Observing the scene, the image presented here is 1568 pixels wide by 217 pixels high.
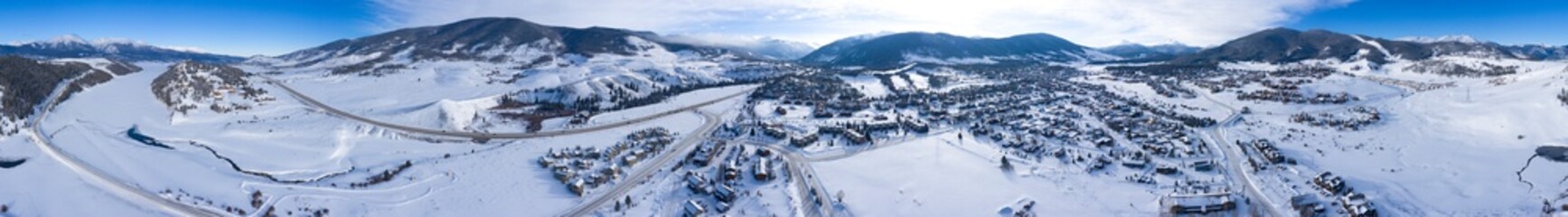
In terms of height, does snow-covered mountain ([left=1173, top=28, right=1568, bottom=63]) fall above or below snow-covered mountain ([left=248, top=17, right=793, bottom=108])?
above

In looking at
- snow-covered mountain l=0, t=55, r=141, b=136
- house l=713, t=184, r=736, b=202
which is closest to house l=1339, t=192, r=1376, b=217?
house l=713, t=184, r=736, b=202

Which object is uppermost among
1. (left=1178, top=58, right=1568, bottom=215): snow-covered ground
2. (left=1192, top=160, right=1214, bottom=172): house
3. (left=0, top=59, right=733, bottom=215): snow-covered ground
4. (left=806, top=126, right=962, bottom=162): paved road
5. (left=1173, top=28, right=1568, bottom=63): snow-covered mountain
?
(left=1173, top=28, right=1568, bottom=63): snow-covered mountain

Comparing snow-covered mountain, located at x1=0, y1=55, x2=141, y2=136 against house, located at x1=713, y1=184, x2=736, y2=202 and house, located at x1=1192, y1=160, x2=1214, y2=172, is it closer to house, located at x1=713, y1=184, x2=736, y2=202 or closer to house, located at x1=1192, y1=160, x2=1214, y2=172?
house, located at x1=713, y1=184, x2=736, y2=202

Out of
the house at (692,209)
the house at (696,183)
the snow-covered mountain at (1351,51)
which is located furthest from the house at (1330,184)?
the snow-covered mountain at (1351,51)

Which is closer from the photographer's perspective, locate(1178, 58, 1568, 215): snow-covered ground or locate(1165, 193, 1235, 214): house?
locate(1165, 193, 1235, 214): house

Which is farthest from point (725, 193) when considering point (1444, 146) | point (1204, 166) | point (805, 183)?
point (1444, 146)
